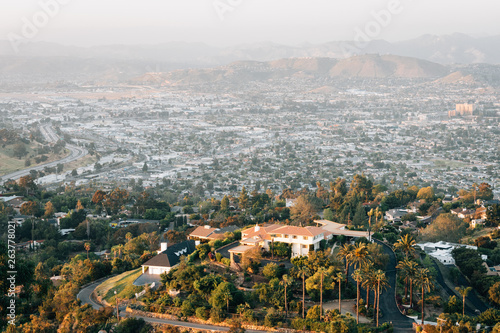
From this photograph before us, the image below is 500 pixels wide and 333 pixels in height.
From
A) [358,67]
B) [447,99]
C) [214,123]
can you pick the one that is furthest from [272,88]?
[214,123]

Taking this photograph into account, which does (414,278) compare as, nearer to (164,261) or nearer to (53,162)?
(164,261)

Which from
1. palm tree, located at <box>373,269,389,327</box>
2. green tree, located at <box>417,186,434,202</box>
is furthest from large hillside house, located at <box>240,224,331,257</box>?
green tree, located at <box>417,186,434,202</box>

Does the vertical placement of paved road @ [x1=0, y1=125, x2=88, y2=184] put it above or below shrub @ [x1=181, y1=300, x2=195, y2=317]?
below

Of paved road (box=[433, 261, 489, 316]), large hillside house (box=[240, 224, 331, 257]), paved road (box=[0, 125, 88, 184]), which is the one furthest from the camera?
paved road (box=[0, 125, 88, 184])

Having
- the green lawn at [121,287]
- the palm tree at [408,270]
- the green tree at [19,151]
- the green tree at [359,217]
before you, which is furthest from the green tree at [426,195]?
the green tree at [19,151]

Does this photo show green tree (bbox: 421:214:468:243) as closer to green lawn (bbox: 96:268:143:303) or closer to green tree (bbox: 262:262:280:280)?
green tree (bbox: 262:262:280:280)

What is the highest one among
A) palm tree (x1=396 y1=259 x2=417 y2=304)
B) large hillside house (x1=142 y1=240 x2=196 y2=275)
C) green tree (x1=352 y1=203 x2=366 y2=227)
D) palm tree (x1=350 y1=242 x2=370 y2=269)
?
palm tree (x1=350 y1=242 x2=370 y2=269)

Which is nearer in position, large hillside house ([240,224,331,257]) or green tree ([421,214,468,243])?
large hillside house ([240,224,331,257])

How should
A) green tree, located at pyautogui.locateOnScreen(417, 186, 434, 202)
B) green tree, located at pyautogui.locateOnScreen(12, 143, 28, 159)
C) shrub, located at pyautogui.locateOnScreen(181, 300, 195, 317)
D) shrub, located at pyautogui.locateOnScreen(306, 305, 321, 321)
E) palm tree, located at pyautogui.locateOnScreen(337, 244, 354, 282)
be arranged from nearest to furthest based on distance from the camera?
shrub, located at pyautogui.locateOnScreen(306, 305, 321, 321), shrub, located at pyautogui.locateOnScreen(181, 300, 195, 317), palm tree, located at pyautogui.locateOnScreen(337, 244, 354, 282), green tree, located at pyautogui.locateOnScreen(417, 186, 434, 202), green tree, located at pyautogui.locateOnScreen(12, 143, 28, 159)

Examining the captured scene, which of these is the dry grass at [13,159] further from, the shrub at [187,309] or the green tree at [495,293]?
the green tree at [495,293]
